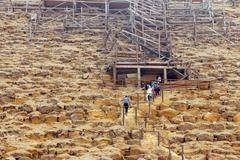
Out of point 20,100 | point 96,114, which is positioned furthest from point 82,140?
point 20,100

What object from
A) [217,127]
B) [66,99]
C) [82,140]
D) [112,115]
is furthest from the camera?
[66,99]

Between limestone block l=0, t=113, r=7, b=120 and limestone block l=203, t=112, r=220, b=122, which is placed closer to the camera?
limestone block l=0, t=113, r=7, b=120

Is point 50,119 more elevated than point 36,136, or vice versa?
point 50,119

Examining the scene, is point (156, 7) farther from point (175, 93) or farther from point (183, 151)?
point (183, 151)

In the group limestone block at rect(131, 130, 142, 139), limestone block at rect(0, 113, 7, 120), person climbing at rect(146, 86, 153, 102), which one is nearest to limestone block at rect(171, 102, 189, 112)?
person climbing at rect(146, 86, 153, 102)

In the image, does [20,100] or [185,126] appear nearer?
[185,126]

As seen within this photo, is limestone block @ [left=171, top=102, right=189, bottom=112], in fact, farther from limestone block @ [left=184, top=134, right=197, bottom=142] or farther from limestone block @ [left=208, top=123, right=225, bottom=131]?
limestone block @ [left=184, top=134, right=197, bottom=142]

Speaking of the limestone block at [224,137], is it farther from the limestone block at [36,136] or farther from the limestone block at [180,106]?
the limestone block at [36,136]

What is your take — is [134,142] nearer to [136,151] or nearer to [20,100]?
[136,151]

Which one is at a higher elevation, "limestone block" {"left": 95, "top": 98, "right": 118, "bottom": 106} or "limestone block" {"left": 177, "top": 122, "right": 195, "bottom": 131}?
"limestone block" {"left": 95, "top": 98, "right": 118, "bottom": 106}

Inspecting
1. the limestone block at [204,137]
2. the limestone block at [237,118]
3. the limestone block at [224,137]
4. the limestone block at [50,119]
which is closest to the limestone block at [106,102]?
the limestone block at [50,119]

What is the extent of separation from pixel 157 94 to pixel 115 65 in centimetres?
295

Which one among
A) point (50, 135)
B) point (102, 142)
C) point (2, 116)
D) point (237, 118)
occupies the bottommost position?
point (102, 142)

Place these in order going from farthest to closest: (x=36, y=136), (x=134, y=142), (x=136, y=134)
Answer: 1. (x=36, y=136)
2. (x=136, y=134)
3. (x=134, y=142)
